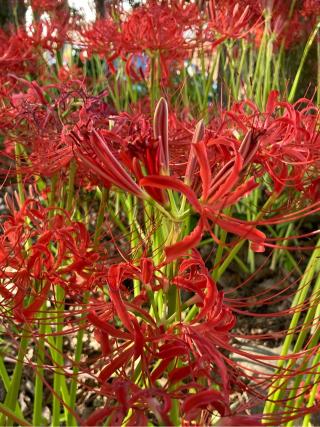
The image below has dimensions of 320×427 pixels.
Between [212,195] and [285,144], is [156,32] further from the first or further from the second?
[212,195]

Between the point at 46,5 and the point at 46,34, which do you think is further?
the point at 46,5

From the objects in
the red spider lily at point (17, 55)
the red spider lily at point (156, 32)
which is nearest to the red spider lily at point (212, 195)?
the red spider lily at point (156, 32)

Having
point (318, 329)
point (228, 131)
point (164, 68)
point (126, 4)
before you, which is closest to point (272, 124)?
point (228, 131)

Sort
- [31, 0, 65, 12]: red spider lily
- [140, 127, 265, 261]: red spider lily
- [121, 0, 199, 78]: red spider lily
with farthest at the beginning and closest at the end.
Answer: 1. [31, 0, 65, 12]: red spider lily
2. [121, 0, 199, 78]: red spider lily
3. [140, 127, 265, 261]: red spider lily

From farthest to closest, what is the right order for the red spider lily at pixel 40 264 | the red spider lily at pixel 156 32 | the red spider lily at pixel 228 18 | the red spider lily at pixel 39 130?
the red spider lily at pixel 228 18
the red spider lily at pixel 156 32
the red spider lily at pixel 39 130
the red spider lily at pixel 40 264

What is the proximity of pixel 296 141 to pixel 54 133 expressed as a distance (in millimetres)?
408

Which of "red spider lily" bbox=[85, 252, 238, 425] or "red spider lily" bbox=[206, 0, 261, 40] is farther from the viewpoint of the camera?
"red spider lily" bbox=[206, 0, 261, 40]

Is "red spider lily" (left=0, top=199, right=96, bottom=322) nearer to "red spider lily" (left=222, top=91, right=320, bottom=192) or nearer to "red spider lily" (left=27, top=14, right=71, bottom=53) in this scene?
"red spider lily" (left=222, top=91, right=320, bottom=192)

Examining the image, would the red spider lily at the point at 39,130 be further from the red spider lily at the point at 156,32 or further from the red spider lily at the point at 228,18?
the red spider lily at the point at 228,18

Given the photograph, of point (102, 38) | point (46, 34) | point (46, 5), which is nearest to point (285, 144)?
point (102, 38)

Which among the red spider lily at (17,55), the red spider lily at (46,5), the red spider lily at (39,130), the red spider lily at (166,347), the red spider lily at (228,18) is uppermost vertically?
the red spider lily at (46,5)

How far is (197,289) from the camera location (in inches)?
25.0

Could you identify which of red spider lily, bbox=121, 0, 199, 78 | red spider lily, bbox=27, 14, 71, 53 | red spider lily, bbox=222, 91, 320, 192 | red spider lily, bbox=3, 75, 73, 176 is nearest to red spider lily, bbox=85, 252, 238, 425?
red spider lily, bbox=222, 91, 320, 192

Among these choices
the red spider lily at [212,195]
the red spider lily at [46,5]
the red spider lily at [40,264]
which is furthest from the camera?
the red spider lily at [46,5]
